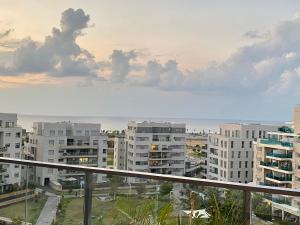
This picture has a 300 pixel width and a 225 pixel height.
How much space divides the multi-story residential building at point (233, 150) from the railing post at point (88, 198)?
77.4 feet

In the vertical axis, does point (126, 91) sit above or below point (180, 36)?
below

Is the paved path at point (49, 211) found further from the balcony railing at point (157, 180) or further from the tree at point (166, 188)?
the tree at point (166, 188)

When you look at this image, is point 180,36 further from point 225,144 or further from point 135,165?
point 225,144

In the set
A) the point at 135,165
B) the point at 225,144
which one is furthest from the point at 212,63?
the point at 225,144

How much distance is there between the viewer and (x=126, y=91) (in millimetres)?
16031

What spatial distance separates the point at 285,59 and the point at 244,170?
1368 centimetres

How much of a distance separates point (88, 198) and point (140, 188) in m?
0.38

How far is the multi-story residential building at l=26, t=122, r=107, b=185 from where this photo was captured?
18.0m

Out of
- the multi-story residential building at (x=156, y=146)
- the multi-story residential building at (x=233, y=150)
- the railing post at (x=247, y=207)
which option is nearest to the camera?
the railing post at (x=247, y=207)

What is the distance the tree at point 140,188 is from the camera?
7.18 feet

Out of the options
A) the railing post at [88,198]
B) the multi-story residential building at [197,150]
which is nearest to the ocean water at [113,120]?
the multi-story residential building at [197,150]

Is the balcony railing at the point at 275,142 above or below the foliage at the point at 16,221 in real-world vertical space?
below

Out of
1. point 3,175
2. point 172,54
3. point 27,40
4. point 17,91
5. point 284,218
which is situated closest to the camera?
point 284,218

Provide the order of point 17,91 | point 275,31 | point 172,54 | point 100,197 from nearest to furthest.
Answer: point 100,197
point 17,91
point 275,31
point 172,54
